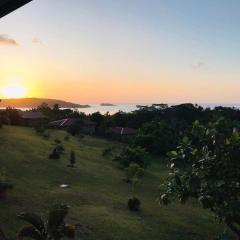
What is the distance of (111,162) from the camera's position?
209 feet

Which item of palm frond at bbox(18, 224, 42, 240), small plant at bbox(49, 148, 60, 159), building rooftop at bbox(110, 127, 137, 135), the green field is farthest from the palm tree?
building rooftop at bbox(110, 127, 137, 135)

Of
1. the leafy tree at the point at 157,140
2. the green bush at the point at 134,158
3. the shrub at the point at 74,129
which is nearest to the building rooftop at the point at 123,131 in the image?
the leafy tree at the point at 157,140

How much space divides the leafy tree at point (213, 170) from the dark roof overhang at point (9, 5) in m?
21.5

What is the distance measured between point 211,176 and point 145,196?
18.9 m

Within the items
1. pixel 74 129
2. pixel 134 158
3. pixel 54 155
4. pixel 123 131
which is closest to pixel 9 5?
pixel 54 155

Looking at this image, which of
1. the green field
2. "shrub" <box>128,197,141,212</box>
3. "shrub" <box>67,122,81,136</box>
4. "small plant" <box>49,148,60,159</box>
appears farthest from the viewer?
"shrub" <box>67,122,81,136</box>

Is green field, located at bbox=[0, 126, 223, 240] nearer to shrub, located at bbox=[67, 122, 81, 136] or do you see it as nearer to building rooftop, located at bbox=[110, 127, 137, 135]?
shrub, located at bbox=[67, 122, 81, 136]

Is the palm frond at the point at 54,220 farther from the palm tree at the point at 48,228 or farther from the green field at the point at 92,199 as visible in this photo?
the green field at the point at 92,199

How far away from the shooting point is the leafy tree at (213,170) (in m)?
24.3

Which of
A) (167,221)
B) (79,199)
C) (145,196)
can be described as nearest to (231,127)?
(167,221)

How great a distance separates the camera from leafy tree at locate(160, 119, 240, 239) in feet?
79.6

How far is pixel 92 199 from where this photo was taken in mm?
37812

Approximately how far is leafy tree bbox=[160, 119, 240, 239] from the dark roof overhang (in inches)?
847

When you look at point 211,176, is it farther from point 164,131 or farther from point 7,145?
point 164,131
